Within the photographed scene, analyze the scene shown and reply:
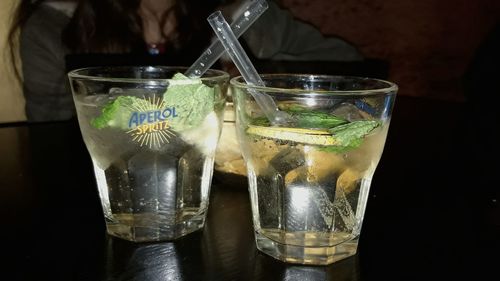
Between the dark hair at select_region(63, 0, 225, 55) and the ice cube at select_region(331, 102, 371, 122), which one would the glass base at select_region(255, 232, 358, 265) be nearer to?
the ice cube at select_region(331, 102, 371, 122)

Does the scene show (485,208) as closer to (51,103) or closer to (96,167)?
(96,167)

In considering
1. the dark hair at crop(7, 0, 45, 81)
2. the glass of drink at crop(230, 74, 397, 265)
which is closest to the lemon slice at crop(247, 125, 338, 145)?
the glass of drink at crop(230, 74, 397, 265)

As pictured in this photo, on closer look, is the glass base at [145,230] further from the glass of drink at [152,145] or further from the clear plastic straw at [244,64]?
the clear plastic straw at [244,64]

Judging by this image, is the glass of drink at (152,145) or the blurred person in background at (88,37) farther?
the blurred person in background at (88,37)

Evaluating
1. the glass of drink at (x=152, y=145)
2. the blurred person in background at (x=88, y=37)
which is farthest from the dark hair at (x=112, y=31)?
the glass of drink at (x=152, y=145)

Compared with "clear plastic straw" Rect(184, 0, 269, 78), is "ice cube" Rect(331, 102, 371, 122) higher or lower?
lower

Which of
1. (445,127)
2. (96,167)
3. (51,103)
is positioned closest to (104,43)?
(51,103)
